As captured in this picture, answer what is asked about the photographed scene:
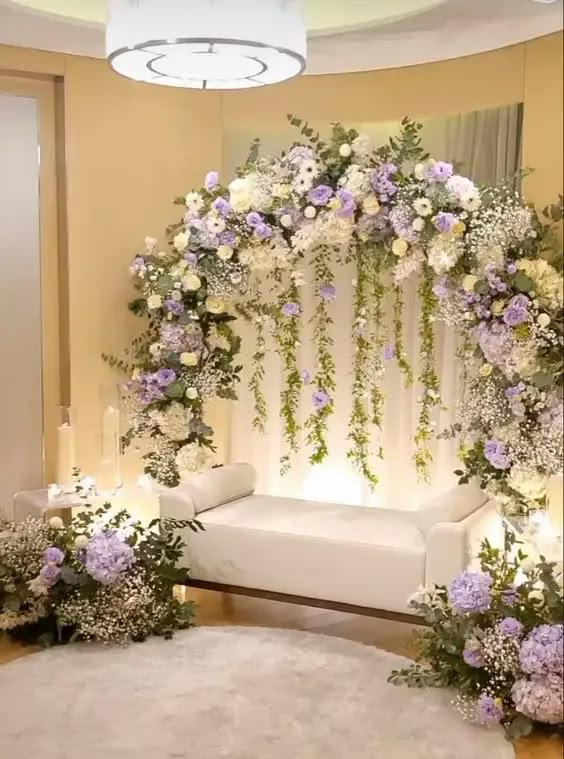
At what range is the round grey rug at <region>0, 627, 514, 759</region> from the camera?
321 centimetres

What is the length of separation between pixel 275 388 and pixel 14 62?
2.25m

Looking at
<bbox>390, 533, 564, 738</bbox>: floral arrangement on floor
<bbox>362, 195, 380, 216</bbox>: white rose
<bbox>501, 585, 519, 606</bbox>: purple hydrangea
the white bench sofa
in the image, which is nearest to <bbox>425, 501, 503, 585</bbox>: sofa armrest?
the white bench sofa

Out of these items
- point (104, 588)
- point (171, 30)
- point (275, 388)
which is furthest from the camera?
point (275, 388)

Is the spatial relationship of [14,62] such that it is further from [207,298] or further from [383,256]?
[383,256]

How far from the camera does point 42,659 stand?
3.98 metres

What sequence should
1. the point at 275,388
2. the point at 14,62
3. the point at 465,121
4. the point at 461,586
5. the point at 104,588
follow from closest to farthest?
the point at 461,586 → the point at 104,588 → the point at 14,62 → the point at 465,121 → the point at 275,388

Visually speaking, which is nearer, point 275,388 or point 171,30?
point 171,30

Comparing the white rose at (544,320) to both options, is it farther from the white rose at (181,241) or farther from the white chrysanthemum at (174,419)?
the white chrysanthemum at (174,419)

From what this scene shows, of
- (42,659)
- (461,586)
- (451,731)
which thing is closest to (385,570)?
(461,586)

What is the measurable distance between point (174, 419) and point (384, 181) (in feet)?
5.42

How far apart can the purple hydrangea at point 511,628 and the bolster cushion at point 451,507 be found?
0.65 m

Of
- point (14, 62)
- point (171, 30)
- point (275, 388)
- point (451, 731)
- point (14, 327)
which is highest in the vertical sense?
point (14, 62)

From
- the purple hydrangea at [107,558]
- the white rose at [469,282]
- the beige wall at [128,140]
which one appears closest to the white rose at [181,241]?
the beige wall at [128,140]

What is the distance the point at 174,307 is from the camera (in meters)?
4.59
